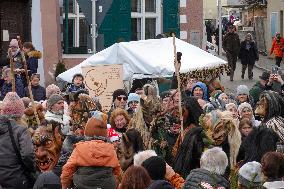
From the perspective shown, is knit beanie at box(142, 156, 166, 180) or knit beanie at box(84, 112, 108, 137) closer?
knit beanie at box(142, 156, 166, 180)

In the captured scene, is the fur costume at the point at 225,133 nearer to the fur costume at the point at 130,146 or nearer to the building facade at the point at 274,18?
the fur costume at the point at 130,146

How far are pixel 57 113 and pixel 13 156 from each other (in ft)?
5.11

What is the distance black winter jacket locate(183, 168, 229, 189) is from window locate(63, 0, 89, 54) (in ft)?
45.0

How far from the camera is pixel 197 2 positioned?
23203mm

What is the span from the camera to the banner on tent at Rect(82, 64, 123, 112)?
15531 mm

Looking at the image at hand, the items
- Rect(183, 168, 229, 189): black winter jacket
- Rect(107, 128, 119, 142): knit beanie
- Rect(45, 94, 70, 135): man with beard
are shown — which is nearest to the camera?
Rect(183, 168, 229, 189): black winter jacket

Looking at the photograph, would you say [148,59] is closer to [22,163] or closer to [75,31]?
[75,31]

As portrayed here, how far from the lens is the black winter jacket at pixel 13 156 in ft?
31.3

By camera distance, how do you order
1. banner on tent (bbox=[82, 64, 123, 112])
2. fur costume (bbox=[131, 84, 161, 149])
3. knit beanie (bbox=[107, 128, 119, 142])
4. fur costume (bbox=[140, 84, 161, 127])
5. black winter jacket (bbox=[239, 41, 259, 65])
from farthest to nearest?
black winter jacket (bbox=[239, 41, 259, 65]) < banner on tent (bbox=[82, 64, 123, 112]) < fur costume (bbox=[140, 84, 161, 127]) < fur costume (bbox=[131, 84, 161, 149]) < knit beanie (bbox=[107, 128, 119, 142])

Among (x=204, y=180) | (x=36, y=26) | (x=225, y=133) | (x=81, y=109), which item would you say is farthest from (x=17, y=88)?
(x=204, y=180)

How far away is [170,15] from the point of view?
22.5 m

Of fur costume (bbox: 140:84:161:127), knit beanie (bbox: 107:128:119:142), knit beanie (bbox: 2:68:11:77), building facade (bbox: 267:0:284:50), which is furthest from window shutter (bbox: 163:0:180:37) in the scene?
building facade (bbox: 267:0:284:50)

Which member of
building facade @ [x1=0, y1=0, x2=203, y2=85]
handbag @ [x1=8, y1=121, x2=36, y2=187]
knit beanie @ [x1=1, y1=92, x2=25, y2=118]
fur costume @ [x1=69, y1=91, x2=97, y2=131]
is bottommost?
handbag @ [x1=8, y1=121, x2=36, y2=187]

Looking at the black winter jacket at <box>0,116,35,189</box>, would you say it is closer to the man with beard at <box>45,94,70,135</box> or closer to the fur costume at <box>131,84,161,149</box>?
the man with beard at <box>45,94,70,135</box>
